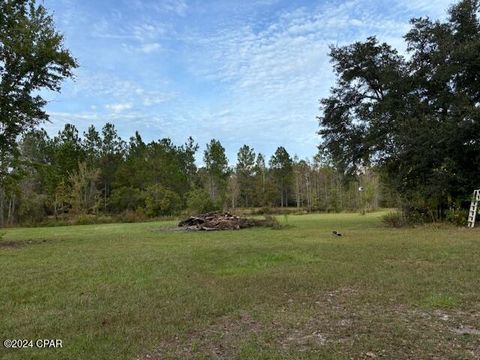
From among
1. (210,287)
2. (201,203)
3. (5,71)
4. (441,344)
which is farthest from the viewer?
(201,203)

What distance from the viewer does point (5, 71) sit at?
16125 mm

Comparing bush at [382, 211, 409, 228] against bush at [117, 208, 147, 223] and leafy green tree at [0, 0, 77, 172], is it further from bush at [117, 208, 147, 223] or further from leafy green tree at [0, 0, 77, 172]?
bush at [117, 208, 147, 223]

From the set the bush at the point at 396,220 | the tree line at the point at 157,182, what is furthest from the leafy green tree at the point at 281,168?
the bush at the point at 396,220

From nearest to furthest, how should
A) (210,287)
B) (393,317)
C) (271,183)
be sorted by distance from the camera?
(393,317)
(210,287)
(271,183)

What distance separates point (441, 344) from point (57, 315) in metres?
4.64

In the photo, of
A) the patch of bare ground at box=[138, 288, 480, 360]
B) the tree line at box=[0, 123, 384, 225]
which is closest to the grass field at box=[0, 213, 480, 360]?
the patch of bare ground at box=[138, 288, 480, 360]

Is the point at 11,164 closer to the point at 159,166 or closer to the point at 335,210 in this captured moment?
the point at 159,166

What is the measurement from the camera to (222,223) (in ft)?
73.0

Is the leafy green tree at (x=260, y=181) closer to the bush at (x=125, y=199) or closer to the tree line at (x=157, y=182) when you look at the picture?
the tree line at (x=157, y=182)

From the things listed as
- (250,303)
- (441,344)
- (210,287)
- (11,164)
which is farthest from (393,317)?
(11,164)

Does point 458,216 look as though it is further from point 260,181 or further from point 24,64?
point 260,181

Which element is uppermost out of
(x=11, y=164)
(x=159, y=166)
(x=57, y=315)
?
(x=159, y=166)

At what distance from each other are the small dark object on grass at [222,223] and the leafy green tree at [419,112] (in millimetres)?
6004

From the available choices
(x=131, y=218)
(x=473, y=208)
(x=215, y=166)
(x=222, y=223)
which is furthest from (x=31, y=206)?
(x=473, y=208)
